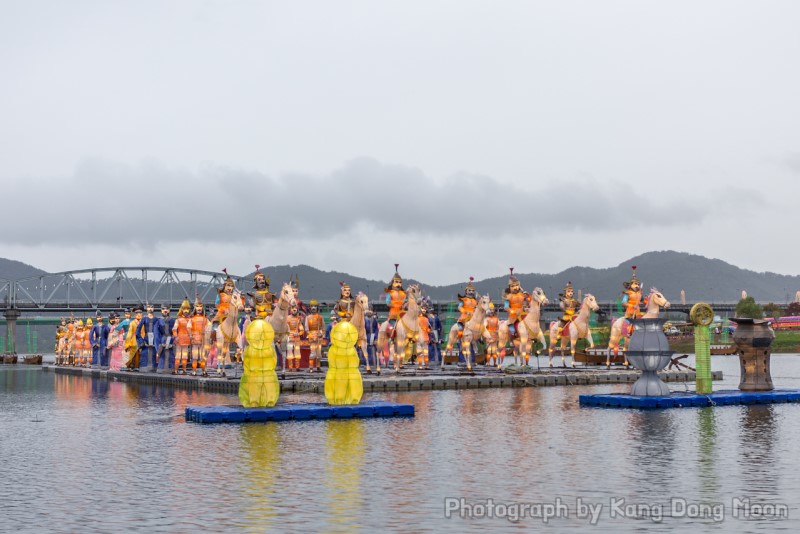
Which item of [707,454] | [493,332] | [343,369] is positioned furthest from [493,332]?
[707,454]

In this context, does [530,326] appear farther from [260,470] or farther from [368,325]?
[260,470]

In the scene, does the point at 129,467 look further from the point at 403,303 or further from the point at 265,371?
the point at 403,303

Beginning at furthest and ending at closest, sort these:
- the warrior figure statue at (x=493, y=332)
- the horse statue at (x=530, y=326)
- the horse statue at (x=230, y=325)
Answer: the warrior figure statue at (x=493, y=332)
the horse statue at (x=530, y=326)
the horse statue at (x=230, y=325)

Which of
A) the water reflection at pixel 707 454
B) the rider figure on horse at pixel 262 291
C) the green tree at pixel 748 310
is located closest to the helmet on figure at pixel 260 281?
the rider figure on horse at pixel 262 291

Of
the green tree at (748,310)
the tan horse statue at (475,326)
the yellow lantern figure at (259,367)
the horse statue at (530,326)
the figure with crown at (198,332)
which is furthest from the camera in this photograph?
the green tree at (748,310)

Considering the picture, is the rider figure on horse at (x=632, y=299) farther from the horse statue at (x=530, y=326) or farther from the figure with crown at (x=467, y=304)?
the figure with crown at (x=467, y=304)

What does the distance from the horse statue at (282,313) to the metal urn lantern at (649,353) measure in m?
18.0

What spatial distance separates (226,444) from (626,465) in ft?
30.2

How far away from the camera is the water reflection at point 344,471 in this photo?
14.4m

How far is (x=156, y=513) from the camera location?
586 inches

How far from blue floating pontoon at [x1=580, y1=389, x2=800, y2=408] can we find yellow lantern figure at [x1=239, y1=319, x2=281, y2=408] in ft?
34.7

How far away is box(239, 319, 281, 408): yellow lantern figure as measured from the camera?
2900 centimetres

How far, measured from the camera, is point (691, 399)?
3170 centimetres

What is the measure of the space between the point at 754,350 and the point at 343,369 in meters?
15.4
